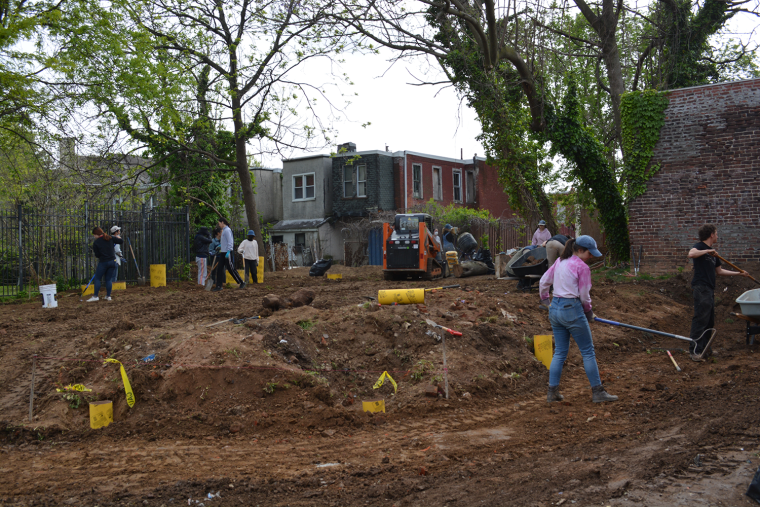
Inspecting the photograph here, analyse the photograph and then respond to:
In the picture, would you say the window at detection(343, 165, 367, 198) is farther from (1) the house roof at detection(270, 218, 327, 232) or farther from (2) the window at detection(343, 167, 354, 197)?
(1) the house roof at detection(270, 218, 327, 232)

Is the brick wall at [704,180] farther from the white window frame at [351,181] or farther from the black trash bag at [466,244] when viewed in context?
the white window frame at [351,181]

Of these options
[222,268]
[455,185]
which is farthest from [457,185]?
[222,268]

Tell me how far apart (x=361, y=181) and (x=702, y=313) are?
27.3 metres

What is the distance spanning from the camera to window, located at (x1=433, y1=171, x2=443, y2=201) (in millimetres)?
37469

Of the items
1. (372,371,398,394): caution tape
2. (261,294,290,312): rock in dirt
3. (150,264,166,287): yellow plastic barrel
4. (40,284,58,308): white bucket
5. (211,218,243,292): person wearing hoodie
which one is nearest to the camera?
(372,371,398,394): caution tape

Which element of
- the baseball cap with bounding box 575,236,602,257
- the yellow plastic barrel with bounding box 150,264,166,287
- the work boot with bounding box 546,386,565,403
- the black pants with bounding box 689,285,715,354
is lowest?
the work boot with bounding box 546,386,565,403

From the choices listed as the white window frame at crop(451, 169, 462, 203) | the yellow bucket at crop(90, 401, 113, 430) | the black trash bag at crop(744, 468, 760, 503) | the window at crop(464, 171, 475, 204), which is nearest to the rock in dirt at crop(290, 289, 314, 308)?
the yellow bucket at crop(90, 401, 113, 430)

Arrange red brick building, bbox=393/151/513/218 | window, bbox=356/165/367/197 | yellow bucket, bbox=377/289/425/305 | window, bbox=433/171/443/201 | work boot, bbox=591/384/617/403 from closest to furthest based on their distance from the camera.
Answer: work boot, bbox=591/384/617/403, yellow bucket, bbox=377/289/425/305, window, bbox=356/165/367/197, red brick building, bbox=393/151/513/218, window, bbox=433/171/443/201

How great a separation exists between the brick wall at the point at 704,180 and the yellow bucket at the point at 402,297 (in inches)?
404

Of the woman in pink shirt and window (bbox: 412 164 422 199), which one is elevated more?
window (bbox: 412 164 422 199)

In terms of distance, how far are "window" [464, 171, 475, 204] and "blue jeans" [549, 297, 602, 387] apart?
33.0 meters

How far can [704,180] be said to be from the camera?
1659 cm

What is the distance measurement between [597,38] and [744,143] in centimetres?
807

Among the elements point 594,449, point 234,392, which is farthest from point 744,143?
point 234,392
